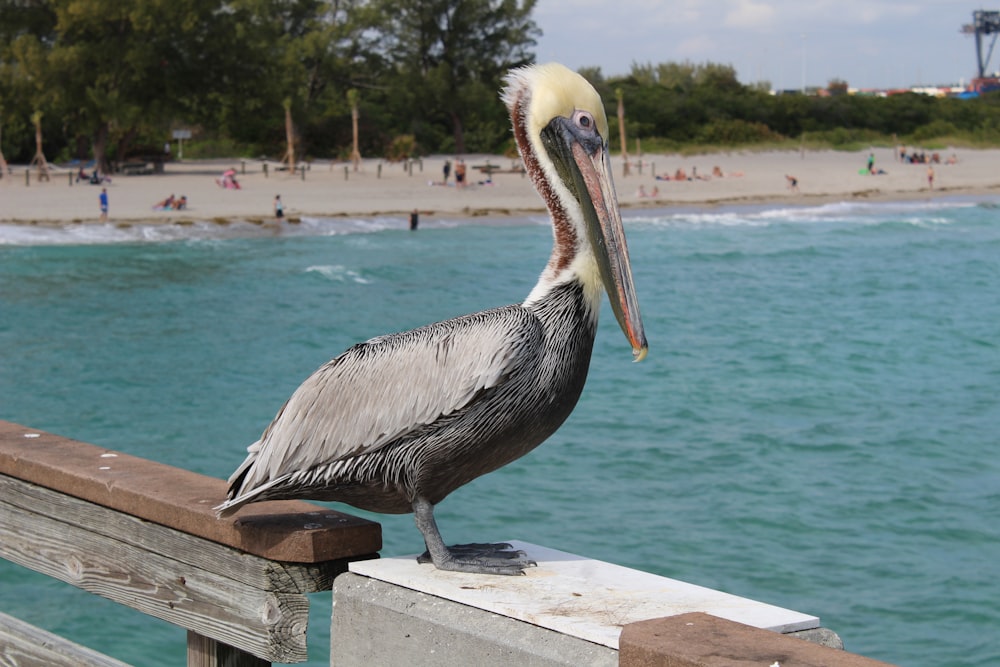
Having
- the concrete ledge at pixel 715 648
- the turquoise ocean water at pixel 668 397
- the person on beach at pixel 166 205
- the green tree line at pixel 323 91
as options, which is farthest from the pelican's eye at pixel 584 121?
the green tree line at pixel 323 91

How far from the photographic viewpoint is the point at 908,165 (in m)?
52.8

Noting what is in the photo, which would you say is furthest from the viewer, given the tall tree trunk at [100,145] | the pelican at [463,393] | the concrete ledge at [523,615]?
the tall tree trunk at [100,145]

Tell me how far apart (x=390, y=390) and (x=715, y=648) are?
0.91 meters

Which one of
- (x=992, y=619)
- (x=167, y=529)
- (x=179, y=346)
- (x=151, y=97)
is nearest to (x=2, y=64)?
(x=151, y=97)

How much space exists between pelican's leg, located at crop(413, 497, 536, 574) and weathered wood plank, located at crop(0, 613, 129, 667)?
0.61 meters

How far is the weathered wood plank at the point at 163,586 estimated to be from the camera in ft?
6.66

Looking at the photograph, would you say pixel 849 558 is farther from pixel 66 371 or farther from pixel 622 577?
pixel 66 371

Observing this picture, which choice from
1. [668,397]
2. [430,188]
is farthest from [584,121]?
[430,188]

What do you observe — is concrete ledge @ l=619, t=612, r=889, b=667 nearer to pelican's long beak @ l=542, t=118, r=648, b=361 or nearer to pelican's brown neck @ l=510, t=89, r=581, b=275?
pelican's long beak @ l=542, t=118, r=648, b=361

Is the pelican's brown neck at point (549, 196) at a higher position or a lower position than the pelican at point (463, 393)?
higher

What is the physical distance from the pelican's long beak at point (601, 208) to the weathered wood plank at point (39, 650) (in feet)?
3.68

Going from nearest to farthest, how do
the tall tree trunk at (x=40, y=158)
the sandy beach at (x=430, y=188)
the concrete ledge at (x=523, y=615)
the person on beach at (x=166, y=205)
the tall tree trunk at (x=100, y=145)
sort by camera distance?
the concrete ledge at (x=523, y=615)
the person on beach at (x=166, y=205)
the sandy beach at (x=430, y=188)
the tall tree trunk at (x=40, y=158)
the tall tree trunk at (x=100, y=145)

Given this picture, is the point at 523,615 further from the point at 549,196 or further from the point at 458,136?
the point at 458,136

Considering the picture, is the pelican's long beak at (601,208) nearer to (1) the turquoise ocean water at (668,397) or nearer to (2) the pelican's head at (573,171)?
(2) the pelican's head at (573,171)
